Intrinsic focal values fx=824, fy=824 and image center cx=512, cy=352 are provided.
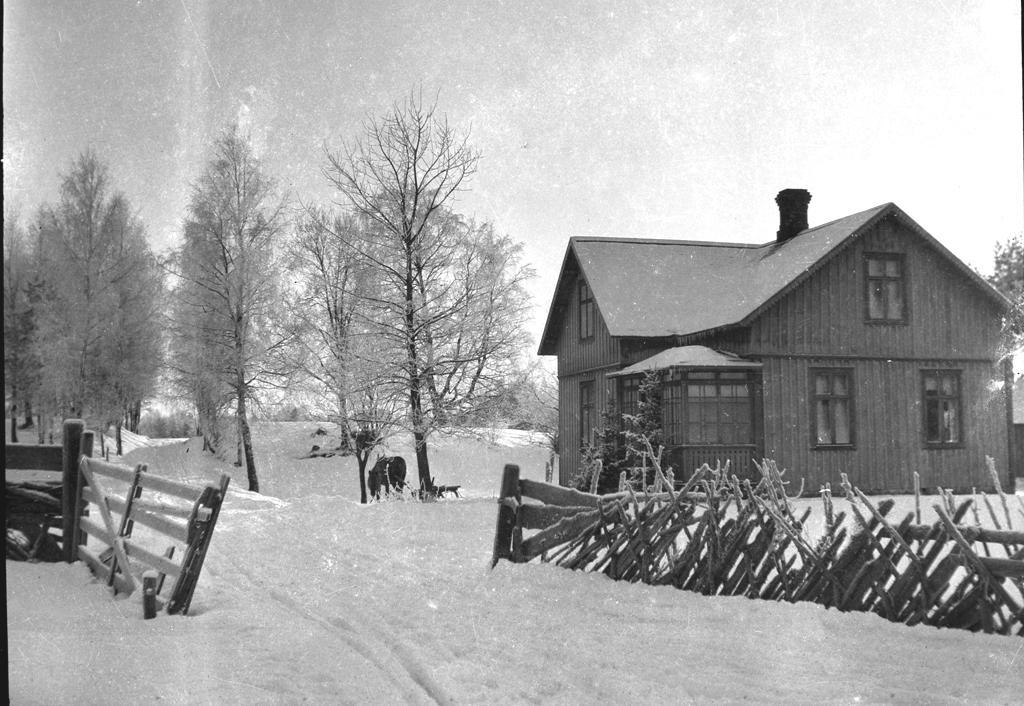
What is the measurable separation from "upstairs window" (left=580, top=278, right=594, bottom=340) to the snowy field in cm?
1074

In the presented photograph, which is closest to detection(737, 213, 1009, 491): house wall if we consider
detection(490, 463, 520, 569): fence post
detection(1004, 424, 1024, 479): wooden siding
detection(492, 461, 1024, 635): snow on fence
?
detection(1004, 424, 1024, 479): wooden siding

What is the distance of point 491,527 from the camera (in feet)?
35.3

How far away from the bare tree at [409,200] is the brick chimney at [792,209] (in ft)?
23.4

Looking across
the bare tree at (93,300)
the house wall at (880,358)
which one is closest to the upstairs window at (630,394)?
the house wall at (880,358)

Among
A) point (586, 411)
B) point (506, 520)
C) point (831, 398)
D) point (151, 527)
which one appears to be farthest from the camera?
point (586, 411)

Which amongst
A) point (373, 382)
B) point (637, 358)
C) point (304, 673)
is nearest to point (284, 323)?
point (373, 382)

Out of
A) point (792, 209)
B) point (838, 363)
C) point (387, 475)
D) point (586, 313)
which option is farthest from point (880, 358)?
point (387, 475)

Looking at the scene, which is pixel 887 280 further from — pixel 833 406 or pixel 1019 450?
pixel 1019 450

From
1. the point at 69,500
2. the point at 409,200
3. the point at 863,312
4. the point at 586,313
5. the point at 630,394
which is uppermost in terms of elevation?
the point at 409,200

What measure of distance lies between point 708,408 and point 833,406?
254cm

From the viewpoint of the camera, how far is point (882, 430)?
15617 millimetres

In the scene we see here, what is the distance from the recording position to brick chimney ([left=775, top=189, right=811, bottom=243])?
58.2ft

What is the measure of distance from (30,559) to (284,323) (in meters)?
11.6

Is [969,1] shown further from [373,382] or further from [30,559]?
[373,382]
